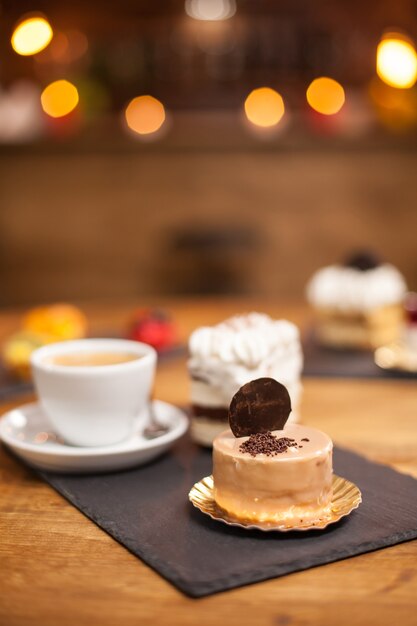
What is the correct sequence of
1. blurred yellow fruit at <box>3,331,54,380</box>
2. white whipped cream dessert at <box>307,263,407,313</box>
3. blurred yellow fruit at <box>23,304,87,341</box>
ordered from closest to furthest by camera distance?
1. blurred yellow fruit at <box>3,331,54,380</box>
2. blurred yellow fruit at <box>23,304,87,341</box>
3. white whipped cream dessert at <box>307,263,407,313</box>

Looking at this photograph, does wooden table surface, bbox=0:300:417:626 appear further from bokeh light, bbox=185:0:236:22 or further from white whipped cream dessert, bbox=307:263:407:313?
bokeh light, bbox=185:0:236:22

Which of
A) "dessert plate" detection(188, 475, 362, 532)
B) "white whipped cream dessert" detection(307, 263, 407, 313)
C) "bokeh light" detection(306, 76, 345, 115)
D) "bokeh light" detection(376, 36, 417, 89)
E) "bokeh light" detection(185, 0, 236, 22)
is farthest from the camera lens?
"bokeh light" detection(306, 76, 345, 115)

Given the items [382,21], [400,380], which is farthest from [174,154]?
[400,380]

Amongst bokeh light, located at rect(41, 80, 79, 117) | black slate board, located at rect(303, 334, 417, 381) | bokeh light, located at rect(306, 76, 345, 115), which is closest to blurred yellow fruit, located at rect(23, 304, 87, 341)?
black slate board, located at rect(303, 334, 417, 381)

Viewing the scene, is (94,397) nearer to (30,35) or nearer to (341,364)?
(341,364)

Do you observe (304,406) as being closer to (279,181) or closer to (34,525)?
(34,525)

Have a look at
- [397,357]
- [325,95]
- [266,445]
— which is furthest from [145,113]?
[266,445]

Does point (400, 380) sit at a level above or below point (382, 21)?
below
